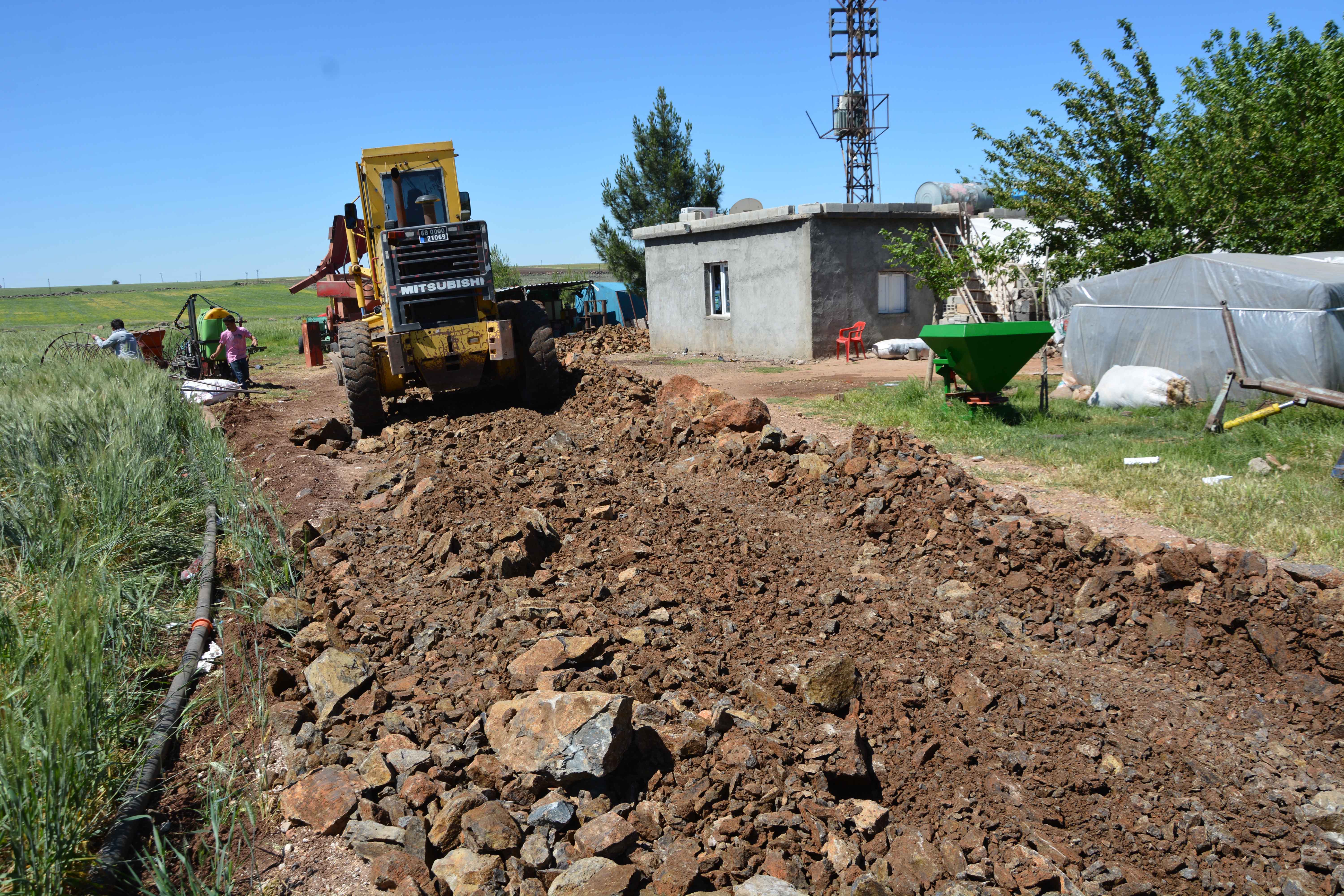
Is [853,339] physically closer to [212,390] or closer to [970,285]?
[970,285]

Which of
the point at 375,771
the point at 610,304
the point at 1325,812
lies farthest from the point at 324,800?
the point at 610,304

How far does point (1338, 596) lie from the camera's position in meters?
5.09

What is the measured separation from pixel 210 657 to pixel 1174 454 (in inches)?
331

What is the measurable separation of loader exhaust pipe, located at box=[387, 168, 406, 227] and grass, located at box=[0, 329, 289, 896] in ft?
11.6

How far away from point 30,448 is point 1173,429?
36.2 feet

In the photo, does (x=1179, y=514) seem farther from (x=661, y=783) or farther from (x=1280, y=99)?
(x=1280, y=99)

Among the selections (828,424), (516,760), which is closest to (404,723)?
(516,760)

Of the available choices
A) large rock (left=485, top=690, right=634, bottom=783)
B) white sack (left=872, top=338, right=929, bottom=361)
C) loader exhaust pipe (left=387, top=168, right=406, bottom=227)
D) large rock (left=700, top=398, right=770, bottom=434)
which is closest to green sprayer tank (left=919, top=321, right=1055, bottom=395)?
large rock (left=700, top=398, right=770, bottom=434)

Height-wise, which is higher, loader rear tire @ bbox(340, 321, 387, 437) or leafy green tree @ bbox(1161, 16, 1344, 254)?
leafy green tree @ bbox(1161, 16, 1344, 254)

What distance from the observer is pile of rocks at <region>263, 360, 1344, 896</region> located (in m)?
3.09

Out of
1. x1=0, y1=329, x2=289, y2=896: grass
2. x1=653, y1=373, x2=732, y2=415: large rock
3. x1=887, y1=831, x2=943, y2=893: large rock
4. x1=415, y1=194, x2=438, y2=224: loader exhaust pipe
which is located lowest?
x1=887, y1=831, x2=943, y2=893: large rock

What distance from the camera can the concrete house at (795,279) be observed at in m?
17.9

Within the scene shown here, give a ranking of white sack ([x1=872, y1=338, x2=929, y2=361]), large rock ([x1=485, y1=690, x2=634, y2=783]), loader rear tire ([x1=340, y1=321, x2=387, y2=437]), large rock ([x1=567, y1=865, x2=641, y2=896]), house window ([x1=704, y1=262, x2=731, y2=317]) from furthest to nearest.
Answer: house window ([x1=704, y1=262, x2=731, y2=317]) → white sack ([x1=872, y1=338, x2=929, y2=361]) → loader rear tire ([x1=340, y1=321, x2=387, y2=437]) → large rock ([x1=485, y1=690, x2=634, y2=783]) → large rock ([x1=567, y1=865, x2=641, y2=896])

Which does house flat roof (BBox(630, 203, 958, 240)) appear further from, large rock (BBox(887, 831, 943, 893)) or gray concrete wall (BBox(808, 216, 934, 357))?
large rock (BBox(887, 831, 943, 893))
